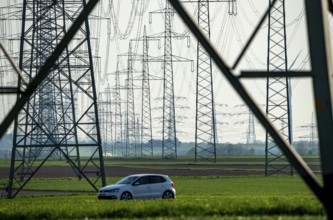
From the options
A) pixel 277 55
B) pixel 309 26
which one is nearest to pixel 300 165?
pixel 309 26

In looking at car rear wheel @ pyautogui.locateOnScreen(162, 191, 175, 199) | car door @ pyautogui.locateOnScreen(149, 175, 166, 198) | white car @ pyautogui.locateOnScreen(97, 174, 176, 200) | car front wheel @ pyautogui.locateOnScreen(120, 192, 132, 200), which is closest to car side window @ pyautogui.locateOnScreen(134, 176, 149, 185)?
white car @ pyautogui.locateOnScreen(97, 174, 176, 200)

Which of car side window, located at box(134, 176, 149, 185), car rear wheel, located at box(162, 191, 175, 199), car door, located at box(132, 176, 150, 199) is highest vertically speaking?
car side window, located at box(134, 176, 149, 185)

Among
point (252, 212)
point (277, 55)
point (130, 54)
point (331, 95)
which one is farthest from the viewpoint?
point (130, 54)

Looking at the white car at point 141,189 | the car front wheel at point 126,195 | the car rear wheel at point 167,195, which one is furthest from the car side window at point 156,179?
the car front wheel at point 126,195

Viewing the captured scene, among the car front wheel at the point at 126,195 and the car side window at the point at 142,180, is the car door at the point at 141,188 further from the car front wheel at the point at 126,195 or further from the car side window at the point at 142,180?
the car front wheel at the point at 126,195

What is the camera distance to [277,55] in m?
72.2

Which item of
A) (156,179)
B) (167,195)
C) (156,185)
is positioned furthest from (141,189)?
(167,195)

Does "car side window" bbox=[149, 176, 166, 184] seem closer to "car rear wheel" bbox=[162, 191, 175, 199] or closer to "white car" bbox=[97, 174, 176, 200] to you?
"white car" bbox=[97, 174, 176, 200]

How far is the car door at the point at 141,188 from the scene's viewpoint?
43.8 m

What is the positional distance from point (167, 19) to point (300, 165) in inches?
3891

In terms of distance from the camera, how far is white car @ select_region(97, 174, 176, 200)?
4331cm

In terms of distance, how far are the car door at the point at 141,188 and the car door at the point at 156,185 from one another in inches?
9.1

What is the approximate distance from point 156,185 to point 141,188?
30.9 inches

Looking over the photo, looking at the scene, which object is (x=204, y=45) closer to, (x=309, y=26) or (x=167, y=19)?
(x=309, y=26)
